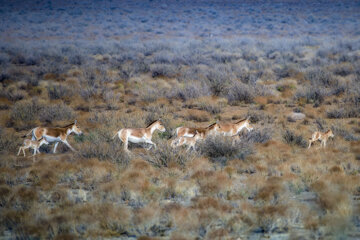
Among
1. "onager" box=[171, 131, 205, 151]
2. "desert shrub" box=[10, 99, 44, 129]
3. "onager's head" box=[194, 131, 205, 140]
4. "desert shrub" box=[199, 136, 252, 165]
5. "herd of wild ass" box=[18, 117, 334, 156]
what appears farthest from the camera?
"desert shrub" box=[10, 99, 44, 129]

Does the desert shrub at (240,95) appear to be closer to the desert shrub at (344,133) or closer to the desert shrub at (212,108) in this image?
the desert shrub at (212,108)

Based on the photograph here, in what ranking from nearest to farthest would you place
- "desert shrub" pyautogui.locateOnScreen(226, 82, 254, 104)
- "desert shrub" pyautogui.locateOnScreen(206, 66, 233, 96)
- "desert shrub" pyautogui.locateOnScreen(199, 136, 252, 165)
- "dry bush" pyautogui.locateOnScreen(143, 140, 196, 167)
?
"dry bush" pyautogui.locateOnScreen(143, 140, 196, 167) < "desert shrub" pyautogui.locateOnScreen(199, 136, 252, 165) < "desert shrub" pyautogui.locateOnScreen(226, 82, 254, 104) < "desert shrub" pyautogui.locateOnScreen(206, 66, 233, 96)

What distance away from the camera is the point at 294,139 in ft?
40.8

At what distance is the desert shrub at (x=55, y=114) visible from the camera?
16.1m

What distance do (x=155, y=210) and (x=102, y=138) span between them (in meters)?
6.16

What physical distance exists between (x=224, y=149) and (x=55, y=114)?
8.11 m

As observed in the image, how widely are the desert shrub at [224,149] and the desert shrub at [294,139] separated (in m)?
1.78

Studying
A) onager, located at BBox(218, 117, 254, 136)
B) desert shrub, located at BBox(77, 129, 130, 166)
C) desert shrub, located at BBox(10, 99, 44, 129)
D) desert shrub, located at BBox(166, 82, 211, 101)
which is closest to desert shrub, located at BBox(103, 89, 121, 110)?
desert shrub, located at BBox(166, 82, 211, 101)

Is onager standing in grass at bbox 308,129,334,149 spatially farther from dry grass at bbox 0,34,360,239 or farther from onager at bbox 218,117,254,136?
onager at bbox 218,117,254,136

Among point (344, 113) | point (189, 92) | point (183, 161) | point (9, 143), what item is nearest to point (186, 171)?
point (183, 161)

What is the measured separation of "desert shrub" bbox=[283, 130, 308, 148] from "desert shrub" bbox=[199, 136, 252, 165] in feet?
5.83

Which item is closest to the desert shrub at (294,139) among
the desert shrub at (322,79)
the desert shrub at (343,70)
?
the desert shrub at (322,79)

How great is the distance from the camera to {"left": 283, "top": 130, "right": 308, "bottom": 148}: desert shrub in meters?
12.3

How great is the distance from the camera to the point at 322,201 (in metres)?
7.45
